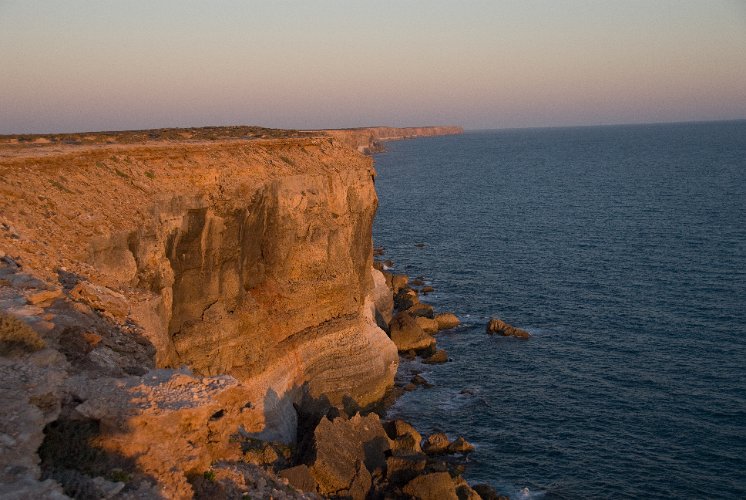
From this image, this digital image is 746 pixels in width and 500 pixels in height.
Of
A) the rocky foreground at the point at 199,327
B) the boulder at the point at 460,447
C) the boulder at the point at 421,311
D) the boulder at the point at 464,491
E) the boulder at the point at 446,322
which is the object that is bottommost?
the boulder at the point at 460,447

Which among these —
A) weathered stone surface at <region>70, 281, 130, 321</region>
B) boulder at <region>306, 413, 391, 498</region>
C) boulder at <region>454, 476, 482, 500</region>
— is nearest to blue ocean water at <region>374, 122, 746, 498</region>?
boulder at <region>454, 476, 482, 500</region>

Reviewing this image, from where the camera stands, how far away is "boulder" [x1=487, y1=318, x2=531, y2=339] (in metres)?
53.7

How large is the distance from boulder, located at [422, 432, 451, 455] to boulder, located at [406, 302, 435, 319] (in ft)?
69.1

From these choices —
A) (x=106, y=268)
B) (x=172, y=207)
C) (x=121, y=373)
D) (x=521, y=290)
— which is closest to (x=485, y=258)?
(x=521, y=290)

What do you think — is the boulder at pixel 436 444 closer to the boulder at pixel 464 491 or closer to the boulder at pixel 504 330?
the boulder at pixel 464 491

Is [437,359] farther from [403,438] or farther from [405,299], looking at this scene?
[403,438]

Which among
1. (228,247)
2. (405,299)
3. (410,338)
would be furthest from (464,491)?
(405,299)

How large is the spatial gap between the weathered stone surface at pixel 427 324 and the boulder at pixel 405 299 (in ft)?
15.4

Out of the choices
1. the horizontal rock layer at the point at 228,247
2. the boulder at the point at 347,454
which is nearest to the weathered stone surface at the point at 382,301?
the horizontal rock layer at the point at 228,247

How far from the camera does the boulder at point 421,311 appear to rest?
58.4m

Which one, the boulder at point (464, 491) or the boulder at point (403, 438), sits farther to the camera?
the boulder at point (403, 438)

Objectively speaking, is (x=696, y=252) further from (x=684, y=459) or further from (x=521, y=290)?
(x=684, y=459)

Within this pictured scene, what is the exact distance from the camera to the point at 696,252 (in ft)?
240

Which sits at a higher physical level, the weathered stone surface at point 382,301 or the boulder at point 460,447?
the weathered stone surface at point 382,301
